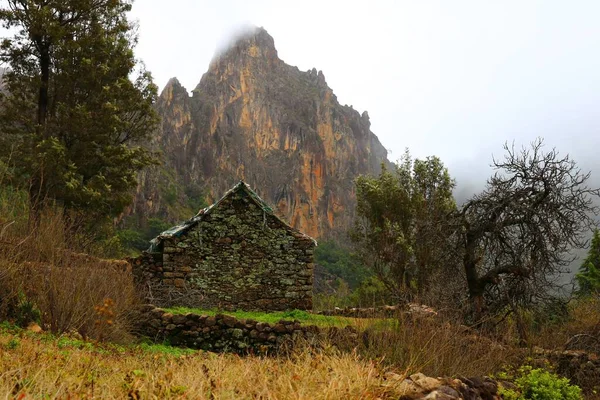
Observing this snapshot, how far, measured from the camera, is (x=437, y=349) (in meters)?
7.36

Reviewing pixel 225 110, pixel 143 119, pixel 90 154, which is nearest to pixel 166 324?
pixel 90 154

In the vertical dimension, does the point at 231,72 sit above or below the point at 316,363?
above

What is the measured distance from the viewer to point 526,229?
1294cm

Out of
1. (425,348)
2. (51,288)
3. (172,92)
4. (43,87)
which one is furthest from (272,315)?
(172,92)

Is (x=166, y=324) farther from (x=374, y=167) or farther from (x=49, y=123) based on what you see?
(x=374, y=167)

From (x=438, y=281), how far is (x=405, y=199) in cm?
1437

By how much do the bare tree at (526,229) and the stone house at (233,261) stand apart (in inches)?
197

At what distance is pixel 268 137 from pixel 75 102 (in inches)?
4731

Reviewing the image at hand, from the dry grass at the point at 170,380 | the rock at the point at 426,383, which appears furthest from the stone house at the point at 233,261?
the rock at the point at 426,383

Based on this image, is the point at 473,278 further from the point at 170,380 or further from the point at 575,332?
the point at 170,380

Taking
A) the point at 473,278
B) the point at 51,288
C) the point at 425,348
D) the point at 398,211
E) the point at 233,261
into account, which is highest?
the point at 398,211

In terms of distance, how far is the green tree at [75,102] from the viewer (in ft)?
59.9

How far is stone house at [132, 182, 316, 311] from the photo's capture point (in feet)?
46.8

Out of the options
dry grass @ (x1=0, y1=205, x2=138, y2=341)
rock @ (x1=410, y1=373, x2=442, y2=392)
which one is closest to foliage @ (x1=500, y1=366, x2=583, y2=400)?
rock @ (x1=410, y1=373, x2=442, y2=392)
